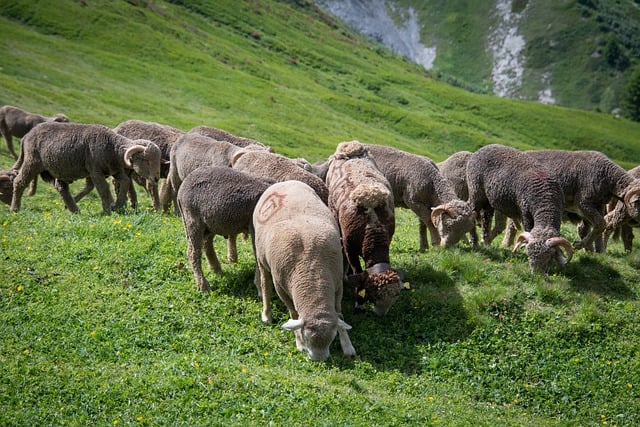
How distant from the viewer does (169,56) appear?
221 feet

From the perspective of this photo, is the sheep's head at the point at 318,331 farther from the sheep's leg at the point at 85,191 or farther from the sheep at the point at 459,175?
the sheep's leg at the point at 85,191

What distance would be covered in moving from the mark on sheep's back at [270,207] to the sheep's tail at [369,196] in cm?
207

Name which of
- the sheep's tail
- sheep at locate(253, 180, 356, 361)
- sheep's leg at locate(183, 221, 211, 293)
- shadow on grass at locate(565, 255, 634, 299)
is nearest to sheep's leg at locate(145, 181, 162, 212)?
sheep's leg at locate(183, 221, 211, 293)

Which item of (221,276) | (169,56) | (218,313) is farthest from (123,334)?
(169,56)

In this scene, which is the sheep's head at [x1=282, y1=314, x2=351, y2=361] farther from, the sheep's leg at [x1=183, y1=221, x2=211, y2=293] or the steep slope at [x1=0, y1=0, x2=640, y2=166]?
the steep slope at [x1=0, y1=0, x2=640, y2=166]

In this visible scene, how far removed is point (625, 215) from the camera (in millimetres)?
19344

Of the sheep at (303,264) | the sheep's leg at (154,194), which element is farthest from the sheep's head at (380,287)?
the sheep's leg at (154,194)

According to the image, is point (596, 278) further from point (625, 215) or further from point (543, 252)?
point (625, 215)

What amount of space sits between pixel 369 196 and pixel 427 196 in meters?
4.54

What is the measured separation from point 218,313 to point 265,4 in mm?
100878

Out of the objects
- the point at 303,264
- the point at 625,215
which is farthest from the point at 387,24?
the point at 303,264

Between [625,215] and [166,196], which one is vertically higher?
[625,215]

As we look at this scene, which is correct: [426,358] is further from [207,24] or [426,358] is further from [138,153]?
[207,24]

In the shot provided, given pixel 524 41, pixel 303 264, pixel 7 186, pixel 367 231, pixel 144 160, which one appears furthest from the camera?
pixel 524 41
